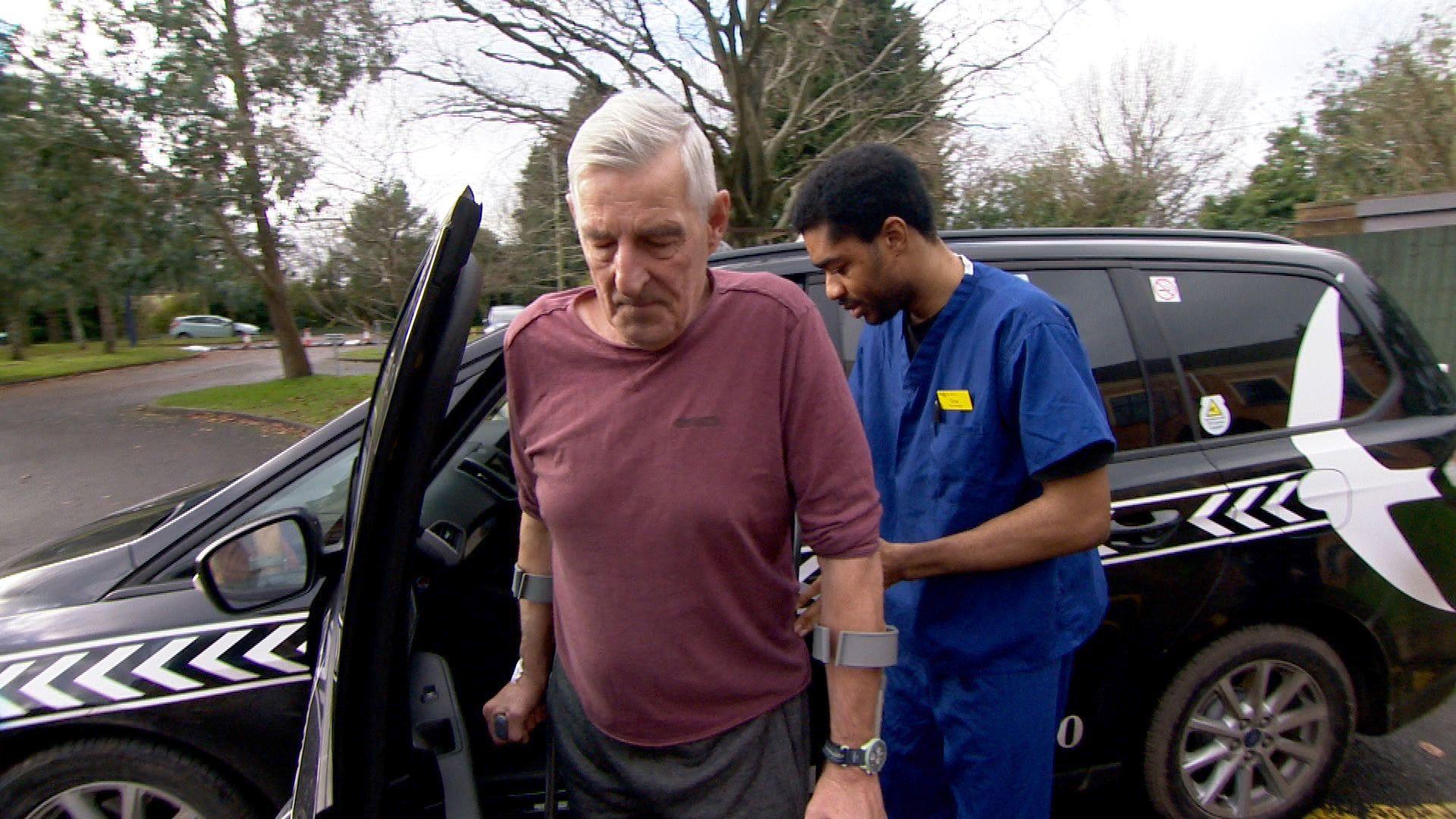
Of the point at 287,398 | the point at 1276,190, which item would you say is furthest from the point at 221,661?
the point at 1276,190

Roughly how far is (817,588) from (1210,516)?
1.34 metres

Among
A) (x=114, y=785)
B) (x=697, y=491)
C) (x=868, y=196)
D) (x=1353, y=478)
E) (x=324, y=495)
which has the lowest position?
(x=114, y=785)

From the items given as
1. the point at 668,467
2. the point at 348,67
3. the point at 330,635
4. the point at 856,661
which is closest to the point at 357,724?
the point at 330,635

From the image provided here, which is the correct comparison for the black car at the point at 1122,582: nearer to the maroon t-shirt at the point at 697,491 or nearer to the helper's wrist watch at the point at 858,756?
the maroon t-shirt at the point at 697,491

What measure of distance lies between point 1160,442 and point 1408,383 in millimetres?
854

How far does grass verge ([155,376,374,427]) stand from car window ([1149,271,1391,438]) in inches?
470

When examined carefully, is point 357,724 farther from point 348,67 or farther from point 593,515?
point 348,67

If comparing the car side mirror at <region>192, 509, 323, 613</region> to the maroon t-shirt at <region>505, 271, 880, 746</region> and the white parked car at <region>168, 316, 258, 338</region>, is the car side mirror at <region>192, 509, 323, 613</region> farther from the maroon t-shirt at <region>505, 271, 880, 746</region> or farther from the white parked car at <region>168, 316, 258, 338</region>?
the white parked car at <region>168, 316, 258, 338</region>

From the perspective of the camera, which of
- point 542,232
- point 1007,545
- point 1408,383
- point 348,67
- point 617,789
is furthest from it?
point 348,67

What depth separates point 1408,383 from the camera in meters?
2.61

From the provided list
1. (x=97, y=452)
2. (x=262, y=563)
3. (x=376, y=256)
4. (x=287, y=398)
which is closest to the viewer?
(x=262, y=563)

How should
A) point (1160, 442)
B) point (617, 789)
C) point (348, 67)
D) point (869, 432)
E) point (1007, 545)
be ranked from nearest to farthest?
1. point (617, 789)
2. point (1007, 545)
3. point (869, 432)
4. point (1160, 442)
5. point (348, 67)

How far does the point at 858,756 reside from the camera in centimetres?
130

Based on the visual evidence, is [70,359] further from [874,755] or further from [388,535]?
[874,755]
